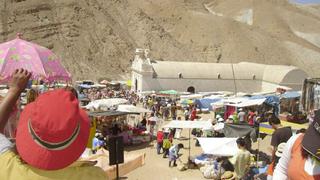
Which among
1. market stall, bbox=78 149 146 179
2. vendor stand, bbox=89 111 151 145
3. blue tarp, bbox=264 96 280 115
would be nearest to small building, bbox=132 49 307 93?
blue tarp, bbox=264 96 280 115

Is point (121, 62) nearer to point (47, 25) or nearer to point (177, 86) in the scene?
point (47, 25)

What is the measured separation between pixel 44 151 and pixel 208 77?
45.8m

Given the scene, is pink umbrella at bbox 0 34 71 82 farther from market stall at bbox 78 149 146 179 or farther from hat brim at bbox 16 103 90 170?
hat brim at bbox 16 103 90 170

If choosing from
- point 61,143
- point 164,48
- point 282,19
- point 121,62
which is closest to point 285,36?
point 282,19

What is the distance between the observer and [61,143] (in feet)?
6.75

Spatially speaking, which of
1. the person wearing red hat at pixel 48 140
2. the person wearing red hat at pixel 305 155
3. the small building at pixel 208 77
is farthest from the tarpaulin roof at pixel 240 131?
the small building at pixel 208 77

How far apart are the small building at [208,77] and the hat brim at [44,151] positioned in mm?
42904

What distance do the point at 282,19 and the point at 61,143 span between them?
351ft

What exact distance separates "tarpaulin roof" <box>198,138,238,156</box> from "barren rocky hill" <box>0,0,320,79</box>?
1723 inches

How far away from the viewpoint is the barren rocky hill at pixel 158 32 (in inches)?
2336

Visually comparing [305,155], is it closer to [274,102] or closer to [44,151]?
[44,151]

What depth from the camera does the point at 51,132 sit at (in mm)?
2016

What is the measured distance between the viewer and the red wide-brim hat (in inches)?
80.0

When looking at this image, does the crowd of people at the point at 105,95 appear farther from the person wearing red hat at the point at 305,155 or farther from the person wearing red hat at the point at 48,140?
the person wearing red hat at the point at 48,140
